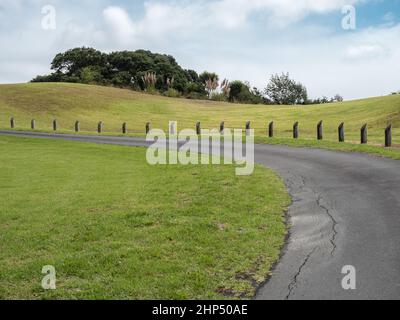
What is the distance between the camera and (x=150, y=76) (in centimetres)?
8875

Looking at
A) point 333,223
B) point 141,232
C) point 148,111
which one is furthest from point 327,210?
point 148,111

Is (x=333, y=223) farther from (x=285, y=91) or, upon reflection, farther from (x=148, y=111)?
(x=285, y=91)

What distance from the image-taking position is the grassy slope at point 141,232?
680 centimetres

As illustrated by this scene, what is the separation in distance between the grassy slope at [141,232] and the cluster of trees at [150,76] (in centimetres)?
7527

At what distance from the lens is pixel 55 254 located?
27.1 ft

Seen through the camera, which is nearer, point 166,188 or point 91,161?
point 166,188

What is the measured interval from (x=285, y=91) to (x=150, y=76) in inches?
1562

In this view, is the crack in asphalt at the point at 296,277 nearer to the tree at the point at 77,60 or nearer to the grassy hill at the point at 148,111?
the grassy hill at the point at 148,111

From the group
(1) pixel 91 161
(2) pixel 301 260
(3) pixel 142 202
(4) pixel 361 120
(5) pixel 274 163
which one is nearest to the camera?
(2) pixel 301 260

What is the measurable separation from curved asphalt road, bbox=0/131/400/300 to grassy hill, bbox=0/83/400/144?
2702 centimetres

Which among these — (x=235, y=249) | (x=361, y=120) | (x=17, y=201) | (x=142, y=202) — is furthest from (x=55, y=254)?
(x=361, y=120)

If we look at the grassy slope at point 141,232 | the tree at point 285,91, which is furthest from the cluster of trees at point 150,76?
the grassy slope at point 141,232
